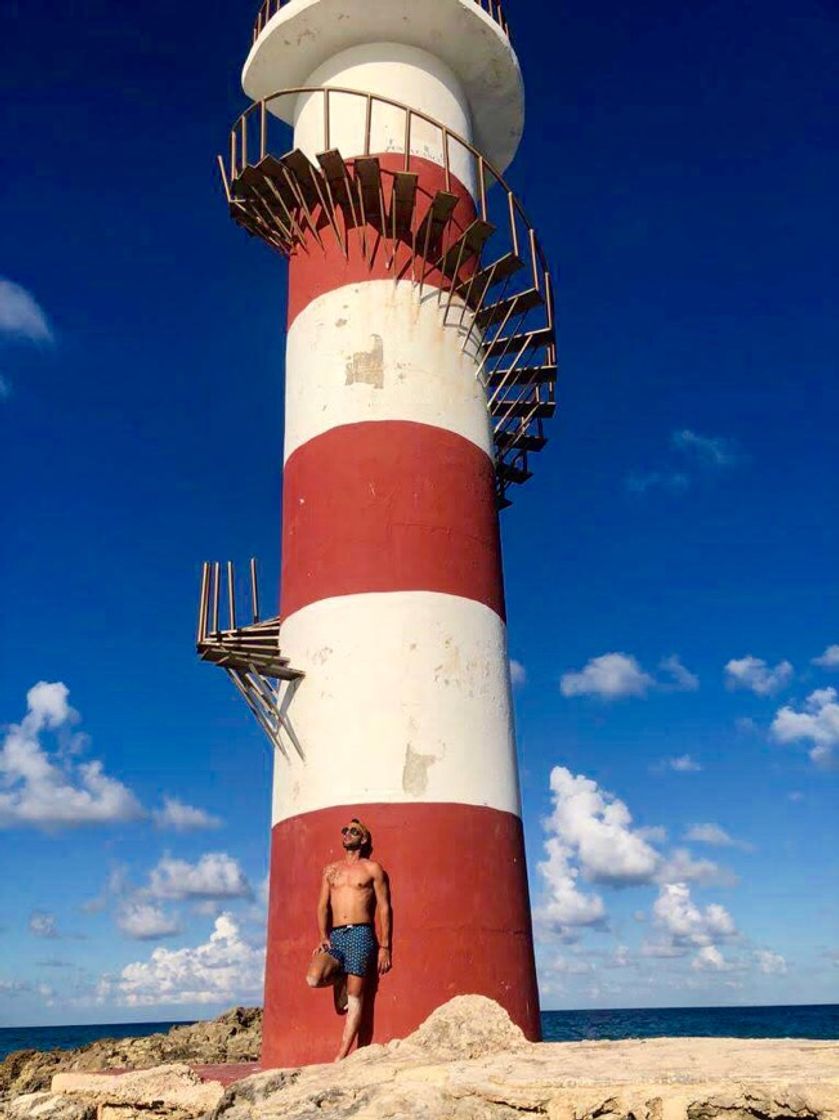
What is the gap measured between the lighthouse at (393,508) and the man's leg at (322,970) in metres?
0.42

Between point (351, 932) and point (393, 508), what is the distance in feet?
13.4

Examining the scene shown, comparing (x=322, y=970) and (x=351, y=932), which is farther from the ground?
(x=351, y=932)

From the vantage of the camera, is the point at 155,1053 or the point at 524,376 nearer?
the point at 524,376

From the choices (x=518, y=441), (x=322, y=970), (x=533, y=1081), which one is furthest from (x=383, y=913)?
(x=518, y=441)

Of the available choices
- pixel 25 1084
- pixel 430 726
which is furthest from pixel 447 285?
pixel 25 1084

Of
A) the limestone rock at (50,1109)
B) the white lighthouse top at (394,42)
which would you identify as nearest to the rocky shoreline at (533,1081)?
the limestone rock at (50,1109)

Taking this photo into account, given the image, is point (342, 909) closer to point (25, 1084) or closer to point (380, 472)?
point (380, 472)

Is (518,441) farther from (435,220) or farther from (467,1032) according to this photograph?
(467,1032)

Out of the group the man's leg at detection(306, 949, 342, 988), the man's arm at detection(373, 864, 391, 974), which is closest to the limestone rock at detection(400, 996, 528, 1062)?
the man's arm at detection(373, 864, 391, 974)

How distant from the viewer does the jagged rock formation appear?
1630 centimetres

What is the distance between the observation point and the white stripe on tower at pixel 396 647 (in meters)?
9.27

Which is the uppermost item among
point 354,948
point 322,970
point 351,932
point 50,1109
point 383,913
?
point 383,913

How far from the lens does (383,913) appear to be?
891 centimetres

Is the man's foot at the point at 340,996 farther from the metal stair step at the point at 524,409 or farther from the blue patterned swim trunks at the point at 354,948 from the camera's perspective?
the metal stair step at the point at 524,409
